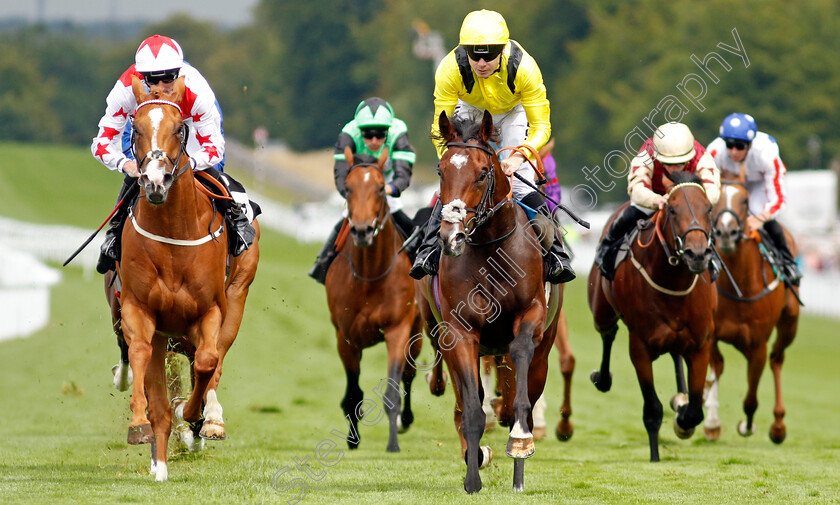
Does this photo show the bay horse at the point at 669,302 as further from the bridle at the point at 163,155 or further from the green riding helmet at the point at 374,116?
the bridle at the point at 163,155

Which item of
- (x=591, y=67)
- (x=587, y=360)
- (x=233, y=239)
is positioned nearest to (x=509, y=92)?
(x=233, y=239)

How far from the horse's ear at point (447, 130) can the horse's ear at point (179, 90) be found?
5.21 ft

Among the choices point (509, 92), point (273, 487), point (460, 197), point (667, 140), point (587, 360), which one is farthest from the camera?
point (587, 360)

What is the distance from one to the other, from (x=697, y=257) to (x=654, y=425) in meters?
1.52

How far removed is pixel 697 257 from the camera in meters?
8.64

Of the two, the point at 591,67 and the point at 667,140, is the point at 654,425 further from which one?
the point at 591,67

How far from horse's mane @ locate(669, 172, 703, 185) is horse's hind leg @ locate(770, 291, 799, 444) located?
3113mm

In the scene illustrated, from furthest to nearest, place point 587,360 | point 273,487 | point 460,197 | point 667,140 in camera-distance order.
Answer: point 587,360 < point 667,140 < point 273,487 < point 460,197

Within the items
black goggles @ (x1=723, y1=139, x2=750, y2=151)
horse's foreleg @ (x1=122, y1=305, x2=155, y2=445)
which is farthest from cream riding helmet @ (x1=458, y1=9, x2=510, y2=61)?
black goggles @ (x1=723, y1=139, x2=750, y2=151)

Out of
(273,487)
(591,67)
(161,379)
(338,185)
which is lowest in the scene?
(273,487)

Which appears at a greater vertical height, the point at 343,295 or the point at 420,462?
the point at 343,295

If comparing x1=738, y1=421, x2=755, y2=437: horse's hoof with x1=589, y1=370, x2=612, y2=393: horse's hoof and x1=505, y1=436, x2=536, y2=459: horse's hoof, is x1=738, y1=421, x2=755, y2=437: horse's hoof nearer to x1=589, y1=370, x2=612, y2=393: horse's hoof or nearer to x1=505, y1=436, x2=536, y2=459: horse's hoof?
x1=589, y1=370, x2=612, y2=393: horse's hoof

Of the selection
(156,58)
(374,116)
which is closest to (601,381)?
(374,116)

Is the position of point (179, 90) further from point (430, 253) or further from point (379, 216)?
point (379, 216)
